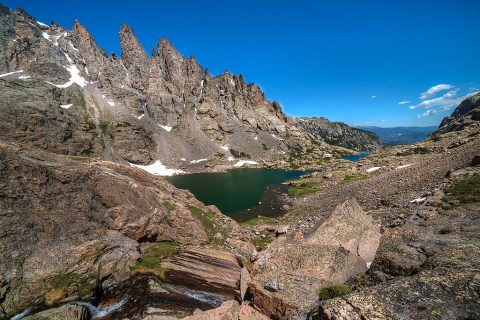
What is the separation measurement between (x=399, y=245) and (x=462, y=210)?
12.2 m

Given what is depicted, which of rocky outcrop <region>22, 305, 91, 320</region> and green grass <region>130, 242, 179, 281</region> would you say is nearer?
rocky outcrop <region>22, 305, 91, 320</region>

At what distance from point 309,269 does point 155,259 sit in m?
11.6

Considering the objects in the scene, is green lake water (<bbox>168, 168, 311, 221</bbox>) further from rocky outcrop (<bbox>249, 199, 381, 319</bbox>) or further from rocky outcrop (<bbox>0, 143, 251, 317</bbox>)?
rocky outcrop (<bbox>249, 199, 381, 319</bbox>)

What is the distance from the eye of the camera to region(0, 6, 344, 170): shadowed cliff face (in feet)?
417

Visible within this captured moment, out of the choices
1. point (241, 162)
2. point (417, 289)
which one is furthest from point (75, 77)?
point (417, 289)

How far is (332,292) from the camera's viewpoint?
40.0 feet

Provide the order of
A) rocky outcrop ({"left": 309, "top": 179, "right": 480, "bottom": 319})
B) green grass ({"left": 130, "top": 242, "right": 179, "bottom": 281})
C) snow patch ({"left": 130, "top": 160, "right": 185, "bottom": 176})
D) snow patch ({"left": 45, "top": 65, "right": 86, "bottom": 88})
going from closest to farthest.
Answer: rocky outcrop ({"left": 309, "top": 179, "right": 480, "bottom": 319}) → green grass ({"left": 130, "top": 242, "right": 179, "bottom": 281}) → snow patch ({"left": 130, "top": 160, "right": 185, "bottom": 176}) → snow patch ({"left": 45, "top": 65, "right": 86, "bottom": 88})

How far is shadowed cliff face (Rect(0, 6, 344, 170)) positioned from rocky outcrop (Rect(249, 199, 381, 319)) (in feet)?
437

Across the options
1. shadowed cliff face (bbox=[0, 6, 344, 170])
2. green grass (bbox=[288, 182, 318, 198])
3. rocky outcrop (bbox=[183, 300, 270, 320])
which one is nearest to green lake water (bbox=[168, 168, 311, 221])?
green grass (bbox=[288, 182, 318, 198])

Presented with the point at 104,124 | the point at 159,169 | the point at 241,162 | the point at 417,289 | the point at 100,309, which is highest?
the point at 104,124

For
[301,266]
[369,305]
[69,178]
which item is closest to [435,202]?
[301,266]

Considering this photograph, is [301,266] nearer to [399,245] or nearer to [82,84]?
[399,245]

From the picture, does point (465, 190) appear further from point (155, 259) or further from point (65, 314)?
point (65, 314)

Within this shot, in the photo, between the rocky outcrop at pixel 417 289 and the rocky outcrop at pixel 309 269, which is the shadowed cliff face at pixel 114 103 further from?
the rocky outcrop at pixel 417 289
